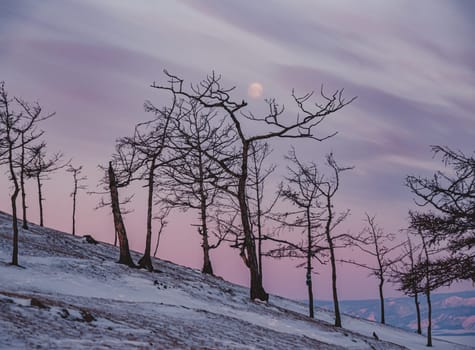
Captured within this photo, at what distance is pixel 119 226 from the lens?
82.2ft

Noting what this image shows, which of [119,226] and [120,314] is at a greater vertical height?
[119,226]

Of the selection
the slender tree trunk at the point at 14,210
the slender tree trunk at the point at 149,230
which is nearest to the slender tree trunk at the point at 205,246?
the slender tree trunk at the point at 149,230

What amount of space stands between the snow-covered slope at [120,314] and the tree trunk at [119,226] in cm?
194

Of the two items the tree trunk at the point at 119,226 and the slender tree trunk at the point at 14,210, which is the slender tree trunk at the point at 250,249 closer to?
the tree trunk at the point at 119,226

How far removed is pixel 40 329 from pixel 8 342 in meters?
0.96

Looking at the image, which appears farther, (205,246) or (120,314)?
(205,246)

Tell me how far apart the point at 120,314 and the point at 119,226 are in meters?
15.3

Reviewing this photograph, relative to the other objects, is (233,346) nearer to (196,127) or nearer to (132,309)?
(132,309)

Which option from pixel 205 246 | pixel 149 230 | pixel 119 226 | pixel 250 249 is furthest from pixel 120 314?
pixel 205 246

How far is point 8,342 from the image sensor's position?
6164 mm

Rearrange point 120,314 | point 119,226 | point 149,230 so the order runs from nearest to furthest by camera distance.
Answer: point 120,314 → point 149,230 → point 119,226

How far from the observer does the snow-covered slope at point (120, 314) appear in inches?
288

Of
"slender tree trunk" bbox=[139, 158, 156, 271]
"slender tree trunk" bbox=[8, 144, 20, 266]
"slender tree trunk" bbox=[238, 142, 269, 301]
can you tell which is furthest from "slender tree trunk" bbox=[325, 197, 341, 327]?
"slender tree trunk" bbox=[8, 144, 20, 266]

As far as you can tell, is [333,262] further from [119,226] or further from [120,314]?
[120,314]
